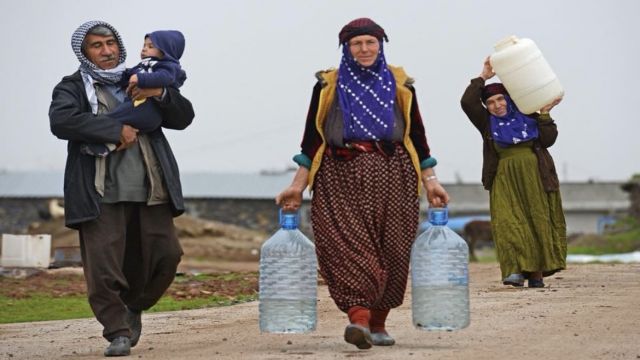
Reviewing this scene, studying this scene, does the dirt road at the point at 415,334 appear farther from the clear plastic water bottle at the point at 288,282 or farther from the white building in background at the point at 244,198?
the white building in background at the point at 244,198

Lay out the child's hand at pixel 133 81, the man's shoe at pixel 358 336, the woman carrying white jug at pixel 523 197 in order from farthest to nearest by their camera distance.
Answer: the woman carrying white jug at pixel 523 197 → the child's hand at pixel 133 81 → the man's shoe at pixel 358 336

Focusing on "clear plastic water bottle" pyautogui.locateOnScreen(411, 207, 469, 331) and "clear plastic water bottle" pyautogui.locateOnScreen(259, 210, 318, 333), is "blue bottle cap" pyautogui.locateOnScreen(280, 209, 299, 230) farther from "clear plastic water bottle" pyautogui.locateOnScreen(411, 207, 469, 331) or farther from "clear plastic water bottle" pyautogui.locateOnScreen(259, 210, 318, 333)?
"clear plastic water bottle" pyautogui.locateOnScreen(411, 207, 469, 331)

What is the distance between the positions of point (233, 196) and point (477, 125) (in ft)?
137

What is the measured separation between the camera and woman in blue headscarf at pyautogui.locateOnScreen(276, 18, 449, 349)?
8430mm

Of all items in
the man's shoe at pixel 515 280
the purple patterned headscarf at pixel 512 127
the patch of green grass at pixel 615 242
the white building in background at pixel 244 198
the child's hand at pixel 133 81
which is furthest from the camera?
the white building in background at pixel 244 198

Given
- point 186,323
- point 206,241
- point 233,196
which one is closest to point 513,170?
point 186,323

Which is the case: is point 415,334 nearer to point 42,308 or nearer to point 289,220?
point 289,220

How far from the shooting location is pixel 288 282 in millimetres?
8656

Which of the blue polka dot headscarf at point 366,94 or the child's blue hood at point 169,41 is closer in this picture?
the blue polka dot headscarf at point 366,94

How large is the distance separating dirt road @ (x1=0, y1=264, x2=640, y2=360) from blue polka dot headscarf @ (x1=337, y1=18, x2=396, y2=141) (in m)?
1.25

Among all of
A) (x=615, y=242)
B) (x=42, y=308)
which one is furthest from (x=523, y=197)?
(x=615, y=242)

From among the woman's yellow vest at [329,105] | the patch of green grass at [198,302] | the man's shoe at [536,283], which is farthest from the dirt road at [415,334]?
the woman's yellow vest at [329,105]

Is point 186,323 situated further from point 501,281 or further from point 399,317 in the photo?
point 501,281

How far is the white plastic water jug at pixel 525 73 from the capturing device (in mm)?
12578
